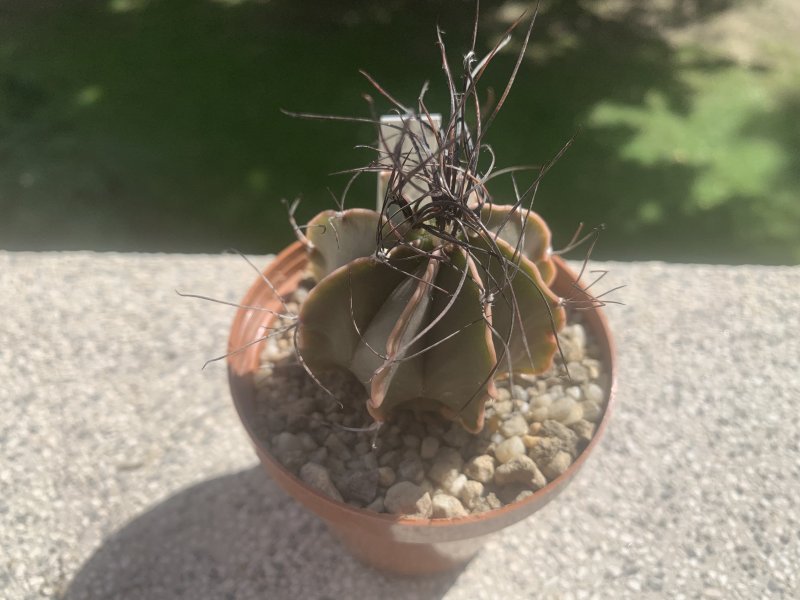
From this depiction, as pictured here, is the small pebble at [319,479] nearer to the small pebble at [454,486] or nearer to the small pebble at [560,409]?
the small pebble at [454,486]

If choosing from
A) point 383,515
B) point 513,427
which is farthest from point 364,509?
point 513,427

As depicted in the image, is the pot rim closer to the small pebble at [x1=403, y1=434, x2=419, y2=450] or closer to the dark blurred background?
the small pebble at [x1=403, y1=434, x2=419, y2=450]

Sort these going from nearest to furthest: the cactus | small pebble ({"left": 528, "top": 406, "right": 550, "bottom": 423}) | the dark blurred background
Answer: the cactus
small pebble ({"left": 528, "top": 406, "right": 550, "bottom": 423})
the dark blurred background

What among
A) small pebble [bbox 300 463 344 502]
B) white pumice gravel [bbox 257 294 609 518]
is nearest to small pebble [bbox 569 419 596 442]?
white pumice gravel [bbox 257 294 609 518]

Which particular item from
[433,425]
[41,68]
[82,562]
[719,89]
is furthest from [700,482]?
[41,68]

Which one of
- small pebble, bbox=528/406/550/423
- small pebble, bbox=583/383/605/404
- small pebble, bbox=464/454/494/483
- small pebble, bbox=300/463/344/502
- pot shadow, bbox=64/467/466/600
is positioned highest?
small pebble, bbox=583/383/605/404

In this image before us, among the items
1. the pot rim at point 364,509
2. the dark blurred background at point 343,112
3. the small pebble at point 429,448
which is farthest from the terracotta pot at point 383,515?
the dark blurred background at point 343,112
